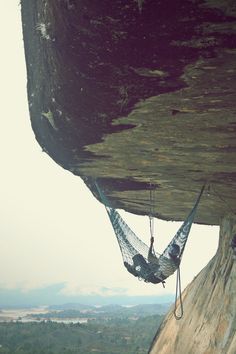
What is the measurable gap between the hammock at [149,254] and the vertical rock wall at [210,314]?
6.01 ft

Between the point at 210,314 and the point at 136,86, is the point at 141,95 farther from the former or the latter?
the point at 210,314

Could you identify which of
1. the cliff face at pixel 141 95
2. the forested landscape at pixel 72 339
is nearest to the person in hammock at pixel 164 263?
the cliff face at pixel 141 95

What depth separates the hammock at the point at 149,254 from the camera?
6.40m

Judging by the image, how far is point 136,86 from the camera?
3.85 m

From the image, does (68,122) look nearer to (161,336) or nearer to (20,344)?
(161,336)

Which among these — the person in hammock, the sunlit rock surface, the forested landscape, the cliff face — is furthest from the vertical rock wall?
the forested landscape

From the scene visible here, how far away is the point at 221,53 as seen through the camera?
127 inches

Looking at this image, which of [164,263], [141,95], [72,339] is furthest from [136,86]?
[72,339]

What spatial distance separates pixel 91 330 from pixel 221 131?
5313 centimetres

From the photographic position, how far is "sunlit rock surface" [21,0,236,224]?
2.96m

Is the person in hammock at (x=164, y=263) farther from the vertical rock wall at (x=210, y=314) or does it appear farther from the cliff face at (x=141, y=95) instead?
the vertical rock wall at (x=210, y=314)

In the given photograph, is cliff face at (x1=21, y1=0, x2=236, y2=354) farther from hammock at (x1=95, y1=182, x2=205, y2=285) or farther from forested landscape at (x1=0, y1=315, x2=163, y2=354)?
forested landscape at (x1=0, y1=315, x2=163, y2=354)

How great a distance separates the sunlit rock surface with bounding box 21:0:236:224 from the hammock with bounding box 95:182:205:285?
94 cm

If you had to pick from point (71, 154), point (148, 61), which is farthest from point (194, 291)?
point (148, 61)
